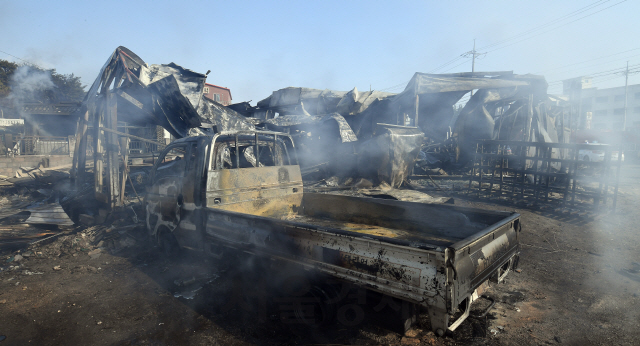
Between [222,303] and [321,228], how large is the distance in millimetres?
1710

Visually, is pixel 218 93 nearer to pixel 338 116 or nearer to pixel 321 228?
pixel 338 116

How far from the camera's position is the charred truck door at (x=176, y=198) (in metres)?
4.02

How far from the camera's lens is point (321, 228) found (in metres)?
2.58

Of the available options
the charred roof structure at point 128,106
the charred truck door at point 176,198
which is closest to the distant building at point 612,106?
the charred roof structure at point 128,106

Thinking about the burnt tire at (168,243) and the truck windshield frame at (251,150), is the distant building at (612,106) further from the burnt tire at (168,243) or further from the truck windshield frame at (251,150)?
the burnt tire at (168,243)

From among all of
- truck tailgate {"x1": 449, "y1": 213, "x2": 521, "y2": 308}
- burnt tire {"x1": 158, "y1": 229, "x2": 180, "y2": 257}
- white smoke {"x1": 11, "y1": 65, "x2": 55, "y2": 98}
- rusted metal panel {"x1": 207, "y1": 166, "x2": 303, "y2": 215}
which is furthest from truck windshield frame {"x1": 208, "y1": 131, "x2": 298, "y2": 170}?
white smoke {"x1": 11, "y1": 65, "x2": 55, "y2": 98}

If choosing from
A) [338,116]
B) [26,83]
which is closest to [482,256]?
[338,116]

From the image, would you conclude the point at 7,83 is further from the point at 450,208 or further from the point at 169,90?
the point at 450,208

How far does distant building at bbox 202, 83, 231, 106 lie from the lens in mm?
29406

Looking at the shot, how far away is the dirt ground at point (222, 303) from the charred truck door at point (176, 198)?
454 millimetres

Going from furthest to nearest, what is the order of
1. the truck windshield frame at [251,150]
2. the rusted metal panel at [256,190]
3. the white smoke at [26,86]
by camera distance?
the white smoke at [26,86] → the truck windshield frame at [251,150] → the rusted metal panel at [256,190]

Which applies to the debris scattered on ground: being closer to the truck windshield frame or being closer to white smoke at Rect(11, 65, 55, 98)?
the truck windshield frame

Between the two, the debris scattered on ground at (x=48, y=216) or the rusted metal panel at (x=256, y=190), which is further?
the debris scattered on ground at (x=48, y=216)

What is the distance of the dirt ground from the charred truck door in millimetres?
454
